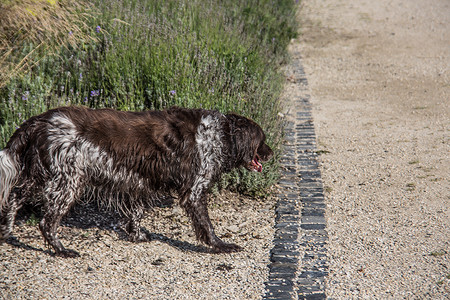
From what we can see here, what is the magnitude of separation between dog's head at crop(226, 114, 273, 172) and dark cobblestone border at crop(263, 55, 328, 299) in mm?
727

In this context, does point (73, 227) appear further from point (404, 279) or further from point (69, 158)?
point (404, 279)

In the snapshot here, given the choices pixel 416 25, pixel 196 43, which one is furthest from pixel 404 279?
pixel 416 25

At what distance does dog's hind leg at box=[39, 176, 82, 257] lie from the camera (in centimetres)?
422

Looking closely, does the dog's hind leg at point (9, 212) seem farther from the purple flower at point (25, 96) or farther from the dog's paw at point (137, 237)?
the purple flower at point (25, 96)

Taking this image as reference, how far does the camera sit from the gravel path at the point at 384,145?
4.29 m

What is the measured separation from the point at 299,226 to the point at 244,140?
0.99 metres

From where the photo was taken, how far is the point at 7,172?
4168mm

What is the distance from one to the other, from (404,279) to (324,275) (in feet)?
1.95

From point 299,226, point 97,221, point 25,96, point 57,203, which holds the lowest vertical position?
point 97,221

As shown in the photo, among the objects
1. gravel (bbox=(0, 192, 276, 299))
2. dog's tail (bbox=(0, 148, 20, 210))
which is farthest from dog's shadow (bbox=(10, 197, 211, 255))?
dog's tail (bbox=(0, 148, 20, 210))

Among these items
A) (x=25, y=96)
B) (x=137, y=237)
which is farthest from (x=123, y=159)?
(x=25, y=96)

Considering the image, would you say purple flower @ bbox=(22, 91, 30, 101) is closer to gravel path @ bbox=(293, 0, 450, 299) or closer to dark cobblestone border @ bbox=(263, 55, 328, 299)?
dark cobblestone border @ bbox=(263, 55, 328, 299)

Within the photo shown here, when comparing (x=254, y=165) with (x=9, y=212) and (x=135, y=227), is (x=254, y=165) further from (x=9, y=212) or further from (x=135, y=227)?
(x=9, y=212)

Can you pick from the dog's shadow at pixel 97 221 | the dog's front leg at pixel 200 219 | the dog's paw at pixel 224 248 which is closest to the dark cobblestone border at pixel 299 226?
Result: the dog's paw at pixel 224 248
